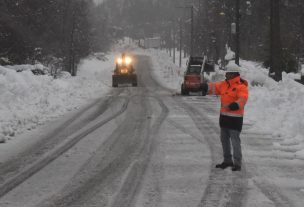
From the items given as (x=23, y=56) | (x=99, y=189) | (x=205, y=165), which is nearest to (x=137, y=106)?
(x=205, y=165)

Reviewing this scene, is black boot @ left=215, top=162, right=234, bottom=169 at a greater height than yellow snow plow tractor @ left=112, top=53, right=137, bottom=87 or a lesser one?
lesser

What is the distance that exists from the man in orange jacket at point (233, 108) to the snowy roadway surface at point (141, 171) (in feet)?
1.05

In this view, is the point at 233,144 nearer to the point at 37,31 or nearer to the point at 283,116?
the point at 283,116

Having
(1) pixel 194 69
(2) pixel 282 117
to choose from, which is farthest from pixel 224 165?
(1) pixel 194 69

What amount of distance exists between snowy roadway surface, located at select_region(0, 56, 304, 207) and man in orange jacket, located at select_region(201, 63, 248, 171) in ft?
1.05

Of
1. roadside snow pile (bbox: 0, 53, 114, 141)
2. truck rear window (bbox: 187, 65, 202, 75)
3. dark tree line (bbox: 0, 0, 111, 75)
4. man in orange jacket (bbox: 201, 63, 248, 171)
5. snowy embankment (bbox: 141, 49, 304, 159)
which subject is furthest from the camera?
dark tree line (bbox: 0, 0, 111, 75)

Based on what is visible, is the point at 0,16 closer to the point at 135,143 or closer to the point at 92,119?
the point at 92,119

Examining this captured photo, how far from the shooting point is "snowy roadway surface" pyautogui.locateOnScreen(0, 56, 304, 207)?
6902mm

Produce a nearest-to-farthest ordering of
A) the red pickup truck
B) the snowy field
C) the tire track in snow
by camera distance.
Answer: the tire track in snow, the snowy field, the red pickup truck

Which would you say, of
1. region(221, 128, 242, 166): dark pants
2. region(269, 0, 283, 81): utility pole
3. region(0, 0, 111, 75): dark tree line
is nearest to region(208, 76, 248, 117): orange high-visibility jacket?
region(221, 128, 242, 166): dark pants

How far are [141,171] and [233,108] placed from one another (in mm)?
1993

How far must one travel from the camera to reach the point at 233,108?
8.43 m

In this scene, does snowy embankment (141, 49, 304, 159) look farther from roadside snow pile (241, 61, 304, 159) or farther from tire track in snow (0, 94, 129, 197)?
tire track in snow (0, 94, 129, 197)

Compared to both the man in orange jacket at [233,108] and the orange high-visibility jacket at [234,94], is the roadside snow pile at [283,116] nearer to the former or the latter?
the man in orange jacket at [233,108]
